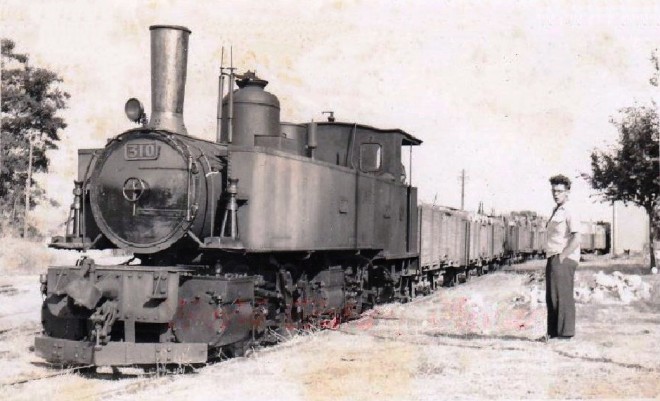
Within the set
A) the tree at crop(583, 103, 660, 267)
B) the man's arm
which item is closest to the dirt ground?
the man's arm

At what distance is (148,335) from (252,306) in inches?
43.6

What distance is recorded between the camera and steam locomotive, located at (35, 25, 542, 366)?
7.30 metres

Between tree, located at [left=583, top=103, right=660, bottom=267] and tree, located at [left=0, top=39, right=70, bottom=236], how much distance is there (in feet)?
74.0

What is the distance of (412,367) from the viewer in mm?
7402

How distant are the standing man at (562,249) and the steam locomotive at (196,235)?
2863 mm

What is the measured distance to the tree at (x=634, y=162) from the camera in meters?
21.6

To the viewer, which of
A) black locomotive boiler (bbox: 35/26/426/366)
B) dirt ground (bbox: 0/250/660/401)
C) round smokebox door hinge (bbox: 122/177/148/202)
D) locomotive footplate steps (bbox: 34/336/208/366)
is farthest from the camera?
round smokebox door hinge (bbox: 122/177/148/202)

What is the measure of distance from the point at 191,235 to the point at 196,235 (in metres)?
0.19

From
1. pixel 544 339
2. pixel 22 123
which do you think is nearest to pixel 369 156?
pixel 544 339

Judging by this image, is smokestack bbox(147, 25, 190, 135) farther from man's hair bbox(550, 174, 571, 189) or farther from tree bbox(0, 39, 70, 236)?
tree bbox(0, 39, 70, 236)

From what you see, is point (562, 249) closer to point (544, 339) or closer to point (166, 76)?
point (544, 339)

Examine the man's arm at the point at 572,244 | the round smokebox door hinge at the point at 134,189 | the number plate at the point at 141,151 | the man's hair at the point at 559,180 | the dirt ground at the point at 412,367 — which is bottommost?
the dirt ground at the point at 412,367

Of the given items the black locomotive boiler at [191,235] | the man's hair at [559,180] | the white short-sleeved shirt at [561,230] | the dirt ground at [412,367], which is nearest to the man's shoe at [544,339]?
the dirt ground at [412,367]

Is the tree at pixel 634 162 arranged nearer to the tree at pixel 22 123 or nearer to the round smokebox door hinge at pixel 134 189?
the round smokebox door hinge at pixel 134 189
